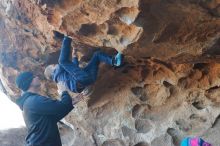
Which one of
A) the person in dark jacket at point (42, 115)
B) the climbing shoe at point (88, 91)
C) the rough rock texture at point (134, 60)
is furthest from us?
the climbing shoe at point (88, 91)

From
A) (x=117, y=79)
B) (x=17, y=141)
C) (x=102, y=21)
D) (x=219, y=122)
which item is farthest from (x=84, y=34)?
(x=17, y=141)

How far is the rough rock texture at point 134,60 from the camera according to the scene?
12.7 feet

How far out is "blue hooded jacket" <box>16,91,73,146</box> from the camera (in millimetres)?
4285

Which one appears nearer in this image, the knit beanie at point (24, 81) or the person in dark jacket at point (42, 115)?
the person in dark jacket at point (42, 115)

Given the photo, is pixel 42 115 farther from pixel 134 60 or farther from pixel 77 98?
pixel 134 60

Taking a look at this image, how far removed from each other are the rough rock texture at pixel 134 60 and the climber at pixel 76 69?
0.50ft

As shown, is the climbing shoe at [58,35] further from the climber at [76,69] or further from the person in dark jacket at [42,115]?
the person in dark jacket at [42,115]

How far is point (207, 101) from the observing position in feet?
15.4

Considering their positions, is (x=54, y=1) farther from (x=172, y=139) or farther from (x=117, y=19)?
(x=172, y=139)

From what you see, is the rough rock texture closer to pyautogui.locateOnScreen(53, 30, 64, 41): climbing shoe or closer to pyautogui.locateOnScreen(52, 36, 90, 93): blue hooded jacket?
pyautogui.locateOnScreen(53, 30, 64, 41): climbing shoe

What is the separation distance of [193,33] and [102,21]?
0.92 meters

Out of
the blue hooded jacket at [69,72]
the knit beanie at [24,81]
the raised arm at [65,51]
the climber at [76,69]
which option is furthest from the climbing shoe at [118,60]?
the knit beanie at [24,81]

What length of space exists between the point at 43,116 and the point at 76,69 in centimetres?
74

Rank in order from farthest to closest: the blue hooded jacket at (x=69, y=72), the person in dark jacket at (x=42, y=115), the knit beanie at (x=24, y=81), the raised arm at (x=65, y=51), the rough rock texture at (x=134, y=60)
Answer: the raised arm at (x=65, y=51)
the blue hooded jacket at (x=69, y=72)
the knit beanie at (x=24, y=81)
the person in dark jacket at (x=42, y=115)
the rough rock texture at (x=134, y=60)
